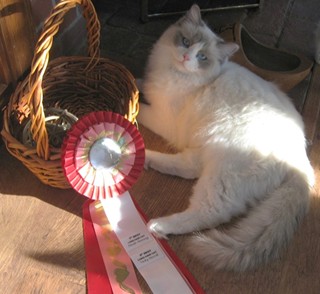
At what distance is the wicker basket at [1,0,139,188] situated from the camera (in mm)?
1015

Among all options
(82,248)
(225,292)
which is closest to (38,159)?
(82,248)

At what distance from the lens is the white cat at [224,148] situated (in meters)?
1.17

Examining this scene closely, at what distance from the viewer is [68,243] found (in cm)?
123

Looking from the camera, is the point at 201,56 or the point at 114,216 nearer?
the point at 114,216

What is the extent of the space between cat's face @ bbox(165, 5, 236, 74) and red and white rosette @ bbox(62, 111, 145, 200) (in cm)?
36

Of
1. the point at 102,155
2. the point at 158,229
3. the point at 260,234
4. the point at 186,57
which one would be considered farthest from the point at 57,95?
the point at 260,234

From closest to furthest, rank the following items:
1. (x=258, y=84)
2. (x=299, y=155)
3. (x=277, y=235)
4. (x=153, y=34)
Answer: (x=277, y=235) → (x=299, y=155) → (x=258, y=84) → (x=153, y=34)

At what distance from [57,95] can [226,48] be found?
2.19 feet

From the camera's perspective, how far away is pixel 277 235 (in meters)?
1.14

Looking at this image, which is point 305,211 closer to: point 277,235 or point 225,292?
point 277,235

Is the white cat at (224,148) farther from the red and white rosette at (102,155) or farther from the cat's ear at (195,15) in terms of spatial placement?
the red and white rosette at (102,155)

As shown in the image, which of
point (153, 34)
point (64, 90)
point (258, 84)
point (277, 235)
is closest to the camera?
point (277, 235)

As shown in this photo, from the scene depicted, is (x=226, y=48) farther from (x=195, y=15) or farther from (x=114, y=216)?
(x=114, y=216)

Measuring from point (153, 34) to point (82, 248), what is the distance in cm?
122
